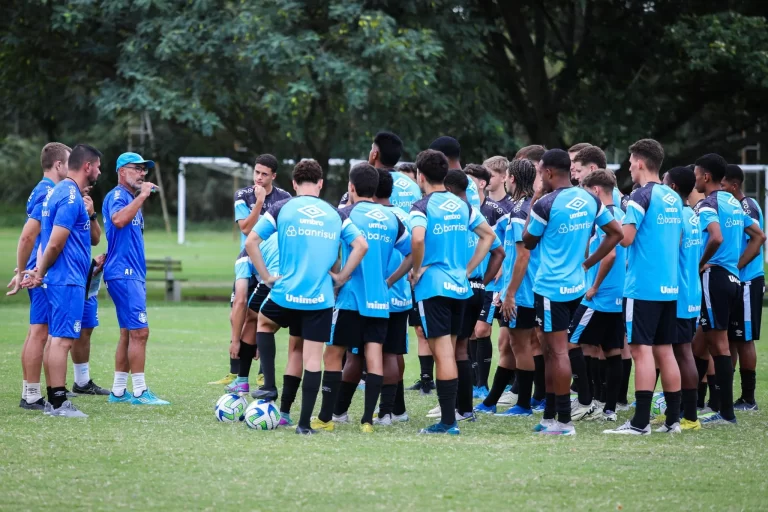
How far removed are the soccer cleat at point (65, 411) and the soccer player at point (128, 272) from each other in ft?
3.07

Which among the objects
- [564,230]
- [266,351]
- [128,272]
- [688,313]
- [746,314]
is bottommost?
[266,351]

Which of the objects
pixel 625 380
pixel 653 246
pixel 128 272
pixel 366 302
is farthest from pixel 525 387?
pixel 128 272

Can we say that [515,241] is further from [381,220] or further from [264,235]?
[264,235]

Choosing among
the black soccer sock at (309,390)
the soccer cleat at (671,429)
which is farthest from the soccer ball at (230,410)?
the soccer cleat at (671,429)

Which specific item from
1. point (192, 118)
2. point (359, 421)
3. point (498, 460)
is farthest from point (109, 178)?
point (498, 460)

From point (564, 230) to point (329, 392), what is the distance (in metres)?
2.34

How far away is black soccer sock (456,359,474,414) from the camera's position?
9531 mm

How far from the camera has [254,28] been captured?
69.1 ft

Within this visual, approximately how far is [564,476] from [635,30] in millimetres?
19314

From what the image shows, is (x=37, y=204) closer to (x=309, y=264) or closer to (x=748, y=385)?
(x=309, y=264)

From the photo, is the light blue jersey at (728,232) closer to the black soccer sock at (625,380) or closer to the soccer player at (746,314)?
the soccer player at (746,314)

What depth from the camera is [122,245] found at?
33.8 ft

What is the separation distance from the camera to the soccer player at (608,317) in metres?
9.58

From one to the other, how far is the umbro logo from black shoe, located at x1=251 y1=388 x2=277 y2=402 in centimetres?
191
